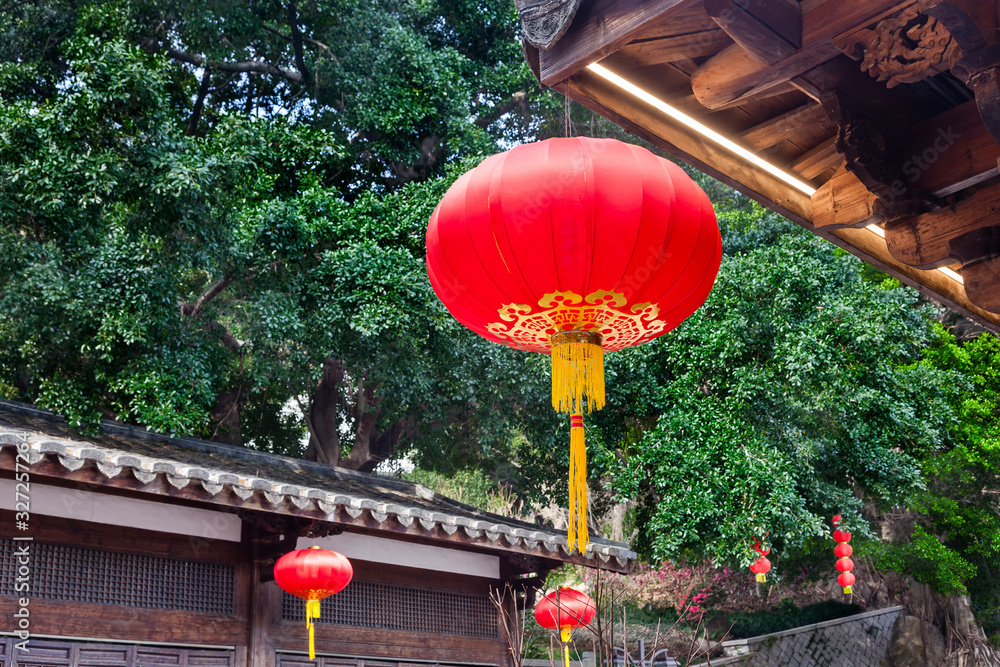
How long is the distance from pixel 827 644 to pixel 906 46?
15822 millimetres

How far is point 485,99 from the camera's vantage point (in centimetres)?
1405

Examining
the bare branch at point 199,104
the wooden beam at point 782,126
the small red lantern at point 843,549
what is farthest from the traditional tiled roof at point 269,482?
the bare branch at point 199,104

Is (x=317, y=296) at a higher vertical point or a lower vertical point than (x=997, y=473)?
higher

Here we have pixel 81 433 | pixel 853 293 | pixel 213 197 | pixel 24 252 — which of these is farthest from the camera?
pixel 853 293

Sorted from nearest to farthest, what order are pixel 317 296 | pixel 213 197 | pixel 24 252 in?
pixel 24 252 < pixel 213 197 < pixel 317 296

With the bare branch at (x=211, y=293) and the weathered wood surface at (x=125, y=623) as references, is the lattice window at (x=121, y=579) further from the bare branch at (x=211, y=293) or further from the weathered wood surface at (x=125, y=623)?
the bare branch at (x=211, y=293)

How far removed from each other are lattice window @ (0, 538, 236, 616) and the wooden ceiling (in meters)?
4.68

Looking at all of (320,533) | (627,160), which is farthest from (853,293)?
(627,160)

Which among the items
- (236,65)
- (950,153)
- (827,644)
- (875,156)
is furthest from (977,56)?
(827,644)

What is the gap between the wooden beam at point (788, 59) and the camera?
196 centimetres

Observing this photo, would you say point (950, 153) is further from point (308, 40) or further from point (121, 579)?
point (308, 40)

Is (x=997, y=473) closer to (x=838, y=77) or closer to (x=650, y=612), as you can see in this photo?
(x=650, y=612)

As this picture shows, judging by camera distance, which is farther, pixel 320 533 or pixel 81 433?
pixel 81 433

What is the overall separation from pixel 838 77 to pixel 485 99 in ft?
40.0
